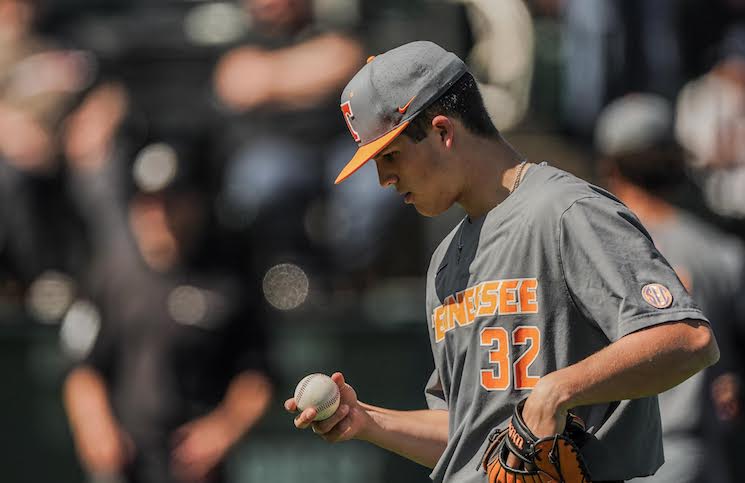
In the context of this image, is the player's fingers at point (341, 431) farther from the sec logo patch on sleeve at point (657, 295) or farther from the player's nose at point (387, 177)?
the sec logo patch on sleeve at point (657, 295)

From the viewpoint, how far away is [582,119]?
29.6ft

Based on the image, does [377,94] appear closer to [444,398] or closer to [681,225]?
[444,398]

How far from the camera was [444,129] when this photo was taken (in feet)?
12.4

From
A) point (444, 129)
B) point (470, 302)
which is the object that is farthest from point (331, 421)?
point (444, 129)

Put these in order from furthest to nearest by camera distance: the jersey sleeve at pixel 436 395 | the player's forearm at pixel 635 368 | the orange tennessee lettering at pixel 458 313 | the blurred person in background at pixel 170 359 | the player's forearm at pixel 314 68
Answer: the player's forearm at pixel 314 68, the blurred person in background at pixel 170 359, the jersey sleeve at pixel 436 395, the orange tennessee lettering at pixel 458 313, the player's forearm at pixel 635 368

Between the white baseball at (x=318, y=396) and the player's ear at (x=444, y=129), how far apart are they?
0.74 metres

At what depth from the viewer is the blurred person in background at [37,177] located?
9031 millimetres

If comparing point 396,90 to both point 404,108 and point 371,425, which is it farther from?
point 371,425

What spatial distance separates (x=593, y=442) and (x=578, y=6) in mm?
5774

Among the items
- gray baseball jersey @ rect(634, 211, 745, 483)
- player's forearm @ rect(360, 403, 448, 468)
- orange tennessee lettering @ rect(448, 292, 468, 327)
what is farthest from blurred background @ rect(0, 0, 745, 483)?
orange tennessee lettering @ rect(448, 292, 468, 327)

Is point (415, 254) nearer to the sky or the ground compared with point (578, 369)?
nearer to the ground

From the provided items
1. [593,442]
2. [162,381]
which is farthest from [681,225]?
[162,381]

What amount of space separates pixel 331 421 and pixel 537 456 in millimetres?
779

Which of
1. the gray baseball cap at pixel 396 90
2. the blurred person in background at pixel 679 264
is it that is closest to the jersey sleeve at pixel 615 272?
the gray baseball cap at pixel 396 90
